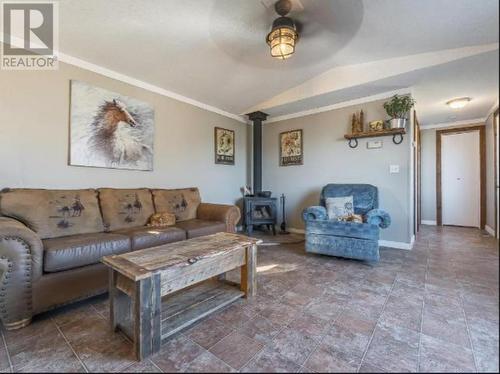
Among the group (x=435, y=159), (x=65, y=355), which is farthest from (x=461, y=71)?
(x=65, y=355)

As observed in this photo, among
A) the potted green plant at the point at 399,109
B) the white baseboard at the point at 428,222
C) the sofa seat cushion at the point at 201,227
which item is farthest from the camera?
the white baseboard at the point at 428,222

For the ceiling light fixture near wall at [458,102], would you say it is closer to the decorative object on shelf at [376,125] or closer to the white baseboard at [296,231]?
the decorative object on shelf at [376,125]

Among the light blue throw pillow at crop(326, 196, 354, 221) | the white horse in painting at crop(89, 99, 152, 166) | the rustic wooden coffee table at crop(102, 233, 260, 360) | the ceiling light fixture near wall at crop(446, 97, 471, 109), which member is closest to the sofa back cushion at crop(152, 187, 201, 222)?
the white horse in painting at crop(89, 99, 152, 166)

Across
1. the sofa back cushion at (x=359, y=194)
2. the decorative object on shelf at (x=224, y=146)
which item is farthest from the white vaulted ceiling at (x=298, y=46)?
the sofa back cushion at (x=359, y=194)

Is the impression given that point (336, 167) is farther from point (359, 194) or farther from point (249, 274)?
point (249, 274)

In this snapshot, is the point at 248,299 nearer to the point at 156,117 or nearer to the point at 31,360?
the point at 31,360

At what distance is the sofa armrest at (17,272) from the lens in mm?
1444

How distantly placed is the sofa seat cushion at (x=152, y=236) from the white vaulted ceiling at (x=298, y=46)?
1929mm

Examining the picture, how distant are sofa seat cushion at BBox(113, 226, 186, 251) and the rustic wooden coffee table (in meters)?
0.60

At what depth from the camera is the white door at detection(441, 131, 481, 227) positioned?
184 inches

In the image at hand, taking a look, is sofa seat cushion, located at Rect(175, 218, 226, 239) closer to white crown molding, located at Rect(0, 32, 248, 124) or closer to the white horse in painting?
the white horse in painting

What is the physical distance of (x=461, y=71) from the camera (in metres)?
2.63

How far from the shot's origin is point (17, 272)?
4.85ft

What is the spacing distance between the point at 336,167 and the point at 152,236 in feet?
9.96
